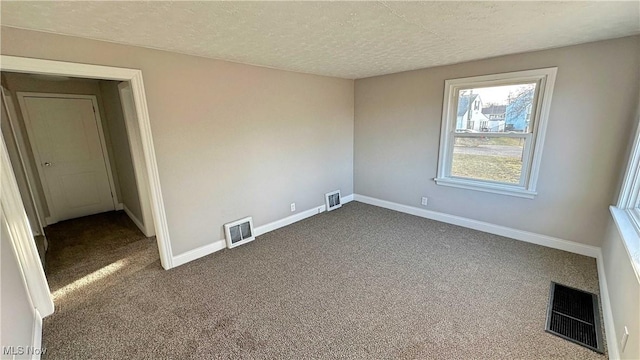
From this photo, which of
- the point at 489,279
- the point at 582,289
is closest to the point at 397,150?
the point at 489,279

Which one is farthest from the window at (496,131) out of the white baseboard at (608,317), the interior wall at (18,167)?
the interior wall at (18,167)

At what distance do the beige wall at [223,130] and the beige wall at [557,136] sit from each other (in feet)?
3.71

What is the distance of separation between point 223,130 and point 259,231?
55.9 inches

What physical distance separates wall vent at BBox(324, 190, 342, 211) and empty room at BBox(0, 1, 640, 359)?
7cm

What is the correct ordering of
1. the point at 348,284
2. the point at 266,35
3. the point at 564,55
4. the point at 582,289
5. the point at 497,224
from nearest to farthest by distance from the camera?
1. the point at 266,35
2. the point at 582,289
3. the point at 348,284
4. the point at 564,55
5. the point at 497,224

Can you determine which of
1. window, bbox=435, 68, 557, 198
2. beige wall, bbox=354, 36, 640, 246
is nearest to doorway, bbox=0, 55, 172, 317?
beige wall, bbox=354, 36, 640, 246

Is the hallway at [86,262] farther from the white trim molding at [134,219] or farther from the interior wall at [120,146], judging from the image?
the interior wall at [120,146]

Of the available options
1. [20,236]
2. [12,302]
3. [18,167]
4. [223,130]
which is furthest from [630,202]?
[18,167]

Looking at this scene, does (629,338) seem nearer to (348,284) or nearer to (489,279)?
(489,279)

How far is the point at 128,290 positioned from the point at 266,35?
259 cm

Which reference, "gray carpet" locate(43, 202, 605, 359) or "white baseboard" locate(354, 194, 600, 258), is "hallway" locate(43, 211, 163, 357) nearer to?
"gray carpet" locate(43, 202, 605, 359)

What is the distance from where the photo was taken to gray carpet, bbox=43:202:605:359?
1785mm

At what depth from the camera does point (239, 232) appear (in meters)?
3.31

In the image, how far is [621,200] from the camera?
91.6 inches
